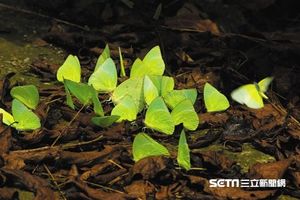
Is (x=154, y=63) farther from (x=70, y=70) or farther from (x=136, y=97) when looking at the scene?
(x=70, y=70)

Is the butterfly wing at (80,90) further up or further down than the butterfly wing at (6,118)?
further up

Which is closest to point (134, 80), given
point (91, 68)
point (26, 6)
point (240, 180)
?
point (91, 68)

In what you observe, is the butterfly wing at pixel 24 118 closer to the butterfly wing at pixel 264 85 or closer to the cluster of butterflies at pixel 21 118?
the cluster of butterflies at pixel 21 118

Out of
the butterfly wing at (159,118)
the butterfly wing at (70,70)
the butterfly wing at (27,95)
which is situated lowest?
the butterfly wing at (159,118)

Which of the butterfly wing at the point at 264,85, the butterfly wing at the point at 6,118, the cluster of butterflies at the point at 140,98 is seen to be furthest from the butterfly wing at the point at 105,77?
the butterfly wing at the point at 264,85

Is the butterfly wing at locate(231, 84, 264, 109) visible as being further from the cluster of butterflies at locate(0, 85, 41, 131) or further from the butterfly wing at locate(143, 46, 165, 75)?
the cluster of butterflies at locate(0, 85, 41, 131)

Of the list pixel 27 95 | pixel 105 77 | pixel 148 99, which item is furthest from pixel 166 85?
pixel 27 95
